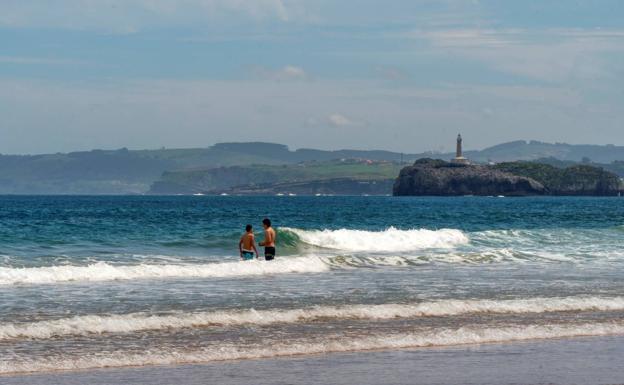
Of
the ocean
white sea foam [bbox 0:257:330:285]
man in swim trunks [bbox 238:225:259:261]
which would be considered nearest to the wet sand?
the ocean

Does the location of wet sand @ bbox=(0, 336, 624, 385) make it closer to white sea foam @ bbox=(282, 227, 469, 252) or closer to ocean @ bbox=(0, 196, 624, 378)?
ocean @ bbox=(0, 196, 624, 378)

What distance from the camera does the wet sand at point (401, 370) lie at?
13.1m

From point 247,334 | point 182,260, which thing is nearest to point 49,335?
point 247,334

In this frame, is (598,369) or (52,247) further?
(52,247)

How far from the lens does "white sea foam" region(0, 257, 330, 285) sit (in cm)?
2577

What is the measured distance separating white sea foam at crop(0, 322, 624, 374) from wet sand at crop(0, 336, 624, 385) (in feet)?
1.26

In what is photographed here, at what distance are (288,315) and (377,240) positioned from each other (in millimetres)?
25886

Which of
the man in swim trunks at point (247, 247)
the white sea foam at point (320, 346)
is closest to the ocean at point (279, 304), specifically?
the white sea foam at point (320, 346)

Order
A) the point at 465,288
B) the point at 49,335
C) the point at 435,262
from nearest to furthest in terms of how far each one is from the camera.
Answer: the point at 49,335 < the point at 465,288 < the point at 435,262

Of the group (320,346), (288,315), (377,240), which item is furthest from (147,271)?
(377,240)

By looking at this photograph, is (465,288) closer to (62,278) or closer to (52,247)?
(62,278)

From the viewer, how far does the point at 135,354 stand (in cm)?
1476

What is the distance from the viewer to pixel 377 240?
44.3 m

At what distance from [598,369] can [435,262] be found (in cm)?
1956
